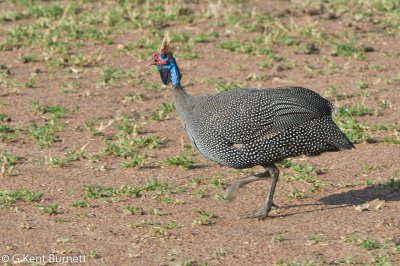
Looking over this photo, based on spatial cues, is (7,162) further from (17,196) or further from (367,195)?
(367,195)

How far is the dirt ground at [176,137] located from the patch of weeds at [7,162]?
11 millimetres

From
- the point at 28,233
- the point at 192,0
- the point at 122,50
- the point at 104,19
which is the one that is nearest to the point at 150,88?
the point at 122,50

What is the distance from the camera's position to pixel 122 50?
10.9 m

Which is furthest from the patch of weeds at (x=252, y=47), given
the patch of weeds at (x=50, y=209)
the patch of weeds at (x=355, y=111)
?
the patch of weeds at (x=50, y=209)

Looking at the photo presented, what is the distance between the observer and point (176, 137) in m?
8.81

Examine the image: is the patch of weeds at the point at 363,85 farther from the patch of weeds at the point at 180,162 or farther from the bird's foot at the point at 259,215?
the bird's foot at the point at 259,215

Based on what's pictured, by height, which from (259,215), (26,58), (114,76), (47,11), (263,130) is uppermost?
(263,130)

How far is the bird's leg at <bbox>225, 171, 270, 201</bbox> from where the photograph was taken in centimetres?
727

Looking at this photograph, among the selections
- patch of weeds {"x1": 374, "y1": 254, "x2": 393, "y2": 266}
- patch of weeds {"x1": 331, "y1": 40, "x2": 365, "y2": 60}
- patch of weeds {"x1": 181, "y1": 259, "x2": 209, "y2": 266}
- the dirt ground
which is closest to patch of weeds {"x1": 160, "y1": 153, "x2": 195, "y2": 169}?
the dirt ground

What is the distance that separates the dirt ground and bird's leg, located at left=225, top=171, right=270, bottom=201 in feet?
0.35

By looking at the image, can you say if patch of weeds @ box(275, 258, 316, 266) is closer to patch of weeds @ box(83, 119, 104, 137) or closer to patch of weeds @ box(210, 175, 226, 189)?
patch of weeds @ box(210, 175, 226, 189)

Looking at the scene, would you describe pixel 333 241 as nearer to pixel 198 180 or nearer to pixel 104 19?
pixel 198 180

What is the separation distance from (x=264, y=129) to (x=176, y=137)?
193 centimetres

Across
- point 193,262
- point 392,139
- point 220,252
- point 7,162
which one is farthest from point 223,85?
point 193,262
